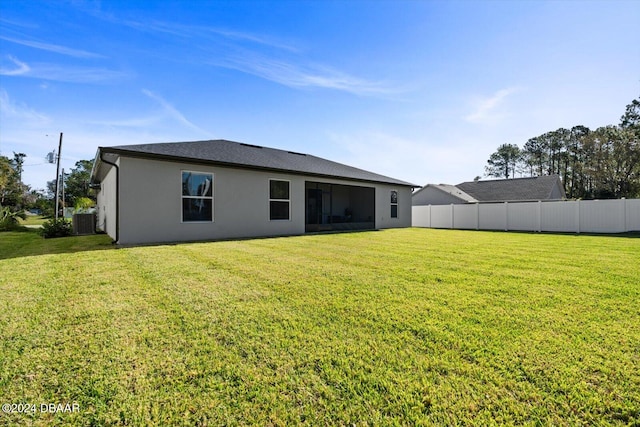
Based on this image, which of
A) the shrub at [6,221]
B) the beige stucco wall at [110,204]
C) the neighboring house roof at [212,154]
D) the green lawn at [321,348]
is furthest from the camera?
the shrub at [6,221]

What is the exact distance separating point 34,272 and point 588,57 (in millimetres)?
16406

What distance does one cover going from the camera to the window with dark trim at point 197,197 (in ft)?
31.8

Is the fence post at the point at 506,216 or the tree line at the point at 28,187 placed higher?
the tree line at the point at 28,187

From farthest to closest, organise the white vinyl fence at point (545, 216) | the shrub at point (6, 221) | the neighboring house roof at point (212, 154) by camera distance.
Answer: the shrub at point (6, 221) → the white vinyl fence at point (545, 216) → the neighboring house roof at point (212, 154)

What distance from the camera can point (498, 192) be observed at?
90.0ft

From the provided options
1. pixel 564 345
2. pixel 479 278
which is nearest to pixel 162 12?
pixel 479 278

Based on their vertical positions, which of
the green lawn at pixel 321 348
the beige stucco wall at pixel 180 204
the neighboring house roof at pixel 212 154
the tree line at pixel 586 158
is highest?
the tree line at pixel 586 158

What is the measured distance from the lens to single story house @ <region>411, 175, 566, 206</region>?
82.9 feet

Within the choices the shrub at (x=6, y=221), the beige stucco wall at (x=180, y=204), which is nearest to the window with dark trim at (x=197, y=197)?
the beige stucco wall at (x=180, y=204)

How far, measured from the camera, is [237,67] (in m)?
12.2

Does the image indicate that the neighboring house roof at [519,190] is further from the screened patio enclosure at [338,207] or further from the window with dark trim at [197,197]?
the window with dark trim at [197,197]

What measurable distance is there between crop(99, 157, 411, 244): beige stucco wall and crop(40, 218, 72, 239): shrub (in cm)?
298

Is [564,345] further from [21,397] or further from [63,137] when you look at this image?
[63,137]

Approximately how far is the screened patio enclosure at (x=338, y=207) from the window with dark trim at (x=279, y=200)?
2.08 m
